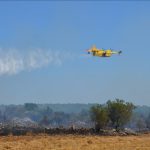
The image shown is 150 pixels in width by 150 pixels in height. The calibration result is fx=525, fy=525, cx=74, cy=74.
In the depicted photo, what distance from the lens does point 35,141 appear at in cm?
6372

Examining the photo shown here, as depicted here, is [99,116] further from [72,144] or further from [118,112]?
[72,144]

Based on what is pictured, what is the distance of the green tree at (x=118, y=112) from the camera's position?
90.4m

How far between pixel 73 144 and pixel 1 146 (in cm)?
855

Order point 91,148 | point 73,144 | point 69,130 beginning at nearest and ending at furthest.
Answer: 1. point 91,148
2. point 73,144
3. point 69,130

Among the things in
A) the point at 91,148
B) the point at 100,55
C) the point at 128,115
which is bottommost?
the point at 91,148

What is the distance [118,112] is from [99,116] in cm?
440

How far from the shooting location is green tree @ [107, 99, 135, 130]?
297 ft

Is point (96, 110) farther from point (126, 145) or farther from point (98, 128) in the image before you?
point (126, 145)

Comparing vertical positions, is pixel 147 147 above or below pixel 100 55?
below

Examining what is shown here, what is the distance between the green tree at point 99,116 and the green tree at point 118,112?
157cm

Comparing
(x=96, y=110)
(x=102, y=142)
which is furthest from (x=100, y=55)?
(x=102, y=142)

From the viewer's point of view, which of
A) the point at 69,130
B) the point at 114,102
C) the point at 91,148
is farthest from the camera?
the point at 114,102

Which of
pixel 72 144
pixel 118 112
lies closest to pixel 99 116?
pixel 118 112

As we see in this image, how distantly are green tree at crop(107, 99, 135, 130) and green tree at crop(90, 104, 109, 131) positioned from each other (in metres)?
1.57
